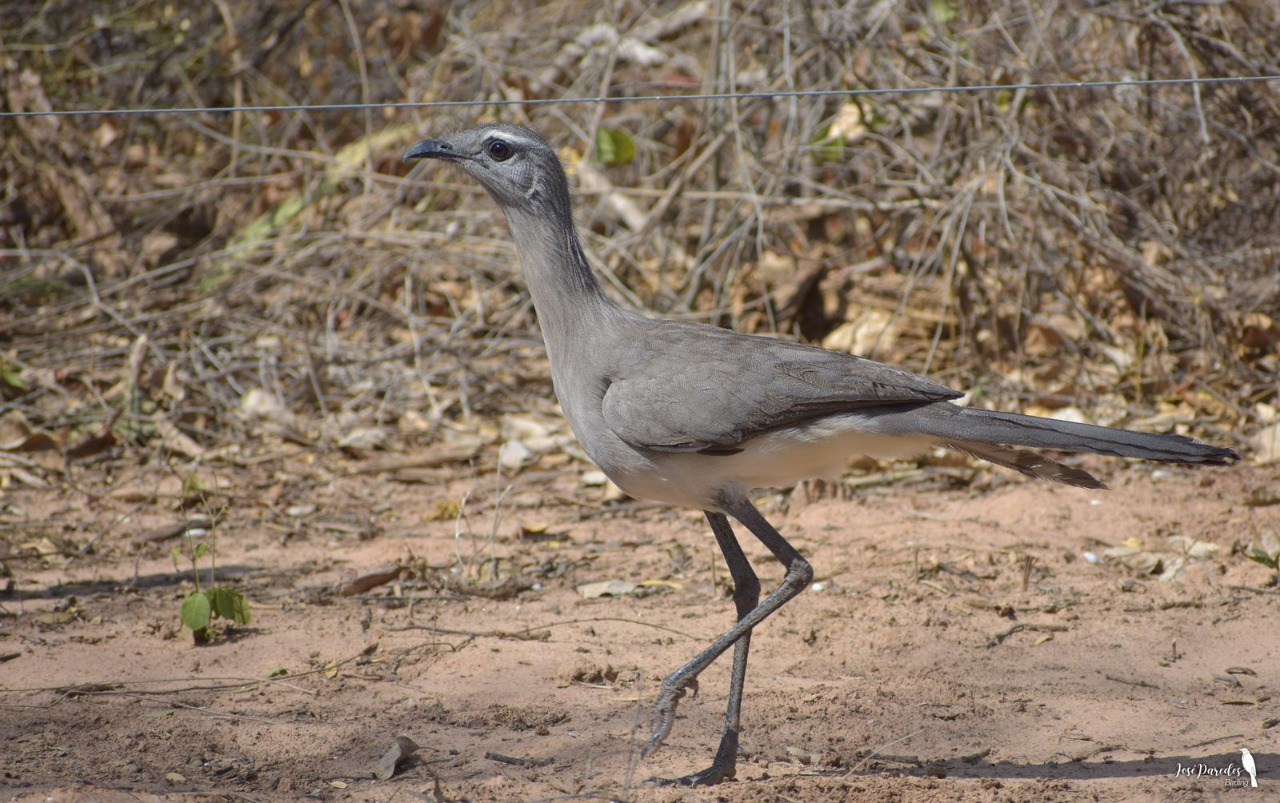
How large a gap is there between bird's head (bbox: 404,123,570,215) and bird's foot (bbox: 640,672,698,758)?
1532mm

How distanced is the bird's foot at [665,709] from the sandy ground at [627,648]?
0.09 m

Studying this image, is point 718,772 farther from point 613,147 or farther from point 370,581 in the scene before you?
point 613,147

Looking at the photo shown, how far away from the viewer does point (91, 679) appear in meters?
3.93

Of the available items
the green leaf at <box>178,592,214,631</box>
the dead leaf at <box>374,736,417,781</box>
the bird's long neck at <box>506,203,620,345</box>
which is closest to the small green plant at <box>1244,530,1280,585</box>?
the bird's long neck at <box>506,203,620,345</box>

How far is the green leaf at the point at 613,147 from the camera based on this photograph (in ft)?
26.5

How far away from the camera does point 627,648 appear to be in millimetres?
4285

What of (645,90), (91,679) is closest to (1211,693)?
(91,679)

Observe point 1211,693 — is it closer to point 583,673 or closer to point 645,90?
point 583,673

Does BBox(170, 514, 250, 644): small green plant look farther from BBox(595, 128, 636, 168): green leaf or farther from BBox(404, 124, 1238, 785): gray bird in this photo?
BBox(595, 128, 636, 168): green leaf

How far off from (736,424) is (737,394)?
95mm

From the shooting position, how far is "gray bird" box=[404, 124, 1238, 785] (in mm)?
3453

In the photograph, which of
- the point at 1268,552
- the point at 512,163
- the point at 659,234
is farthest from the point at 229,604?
the point at 659,234

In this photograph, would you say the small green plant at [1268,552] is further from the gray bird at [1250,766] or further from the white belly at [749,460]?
the white belly at [749,460]

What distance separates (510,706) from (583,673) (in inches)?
12.2
